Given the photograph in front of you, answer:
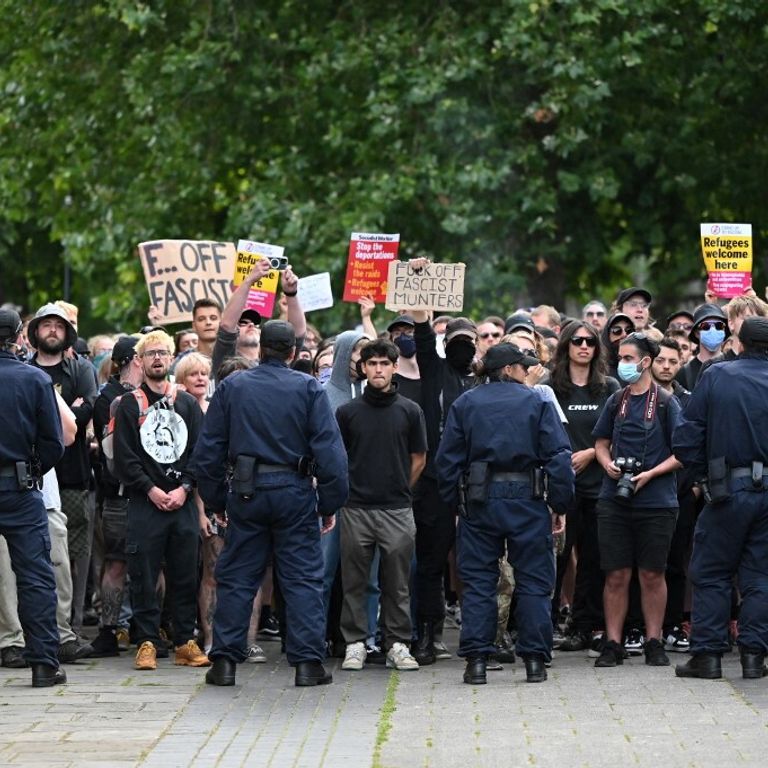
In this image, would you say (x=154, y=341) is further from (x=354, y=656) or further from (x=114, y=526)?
(x=354, y=656)

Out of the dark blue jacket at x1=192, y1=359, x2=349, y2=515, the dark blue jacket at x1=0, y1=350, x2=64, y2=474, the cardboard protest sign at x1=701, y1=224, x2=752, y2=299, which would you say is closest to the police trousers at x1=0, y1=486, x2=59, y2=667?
the dark blue jacket at x1=0, y1=350, x2=64, y2=474

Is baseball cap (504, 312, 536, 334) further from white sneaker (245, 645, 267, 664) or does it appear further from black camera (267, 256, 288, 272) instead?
white sneaker (245, 645, 267, 664)

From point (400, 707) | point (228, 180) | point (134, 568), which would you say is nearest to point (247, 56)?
point (228, 180)

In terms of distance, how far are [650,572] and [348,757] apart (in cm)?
369

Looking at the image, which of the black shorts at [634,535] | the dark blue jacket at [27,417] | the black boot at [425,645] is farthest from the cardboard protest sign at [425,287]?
the dark blue jacket at [27,417]

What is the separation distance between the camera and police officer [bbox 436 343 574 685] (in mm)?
10992

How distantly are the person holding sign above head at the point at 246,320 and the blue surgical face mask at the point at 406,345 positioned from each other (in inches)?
26.4

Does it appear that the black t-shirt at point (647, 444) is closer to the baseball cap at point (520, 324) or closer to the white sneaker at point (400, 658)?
the baseball cap at point (520, 324)

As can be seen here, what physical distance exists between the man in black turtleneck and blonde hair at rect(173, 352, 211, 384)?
3.39ft

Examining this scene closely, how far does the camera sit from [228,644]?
1071 cm

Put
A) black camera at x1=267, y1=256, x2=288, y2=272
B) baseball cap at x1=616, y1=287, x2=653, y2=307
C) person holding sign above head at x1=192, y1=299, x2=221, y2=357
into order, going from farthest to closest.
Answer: baseball cap at x1=616, y1=287, x2=653, y2=307
person holding sign above head at x1=192, y1=299, x2=221, y2=357
black camera at x1=267, y1=256, x2=288, y2=272

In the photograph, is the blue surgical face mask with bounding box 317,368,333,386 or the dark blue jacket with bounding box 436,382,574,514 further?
the blue surgical face mask with bounding box 317,368,333,386

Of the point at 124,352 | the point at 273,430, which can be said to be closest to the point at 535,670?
the point at 273,430

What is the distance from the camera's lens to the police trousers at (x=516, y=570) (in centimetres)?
1101
